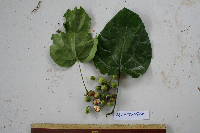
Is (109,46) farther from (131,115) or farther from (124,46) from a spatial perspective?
(131,115)

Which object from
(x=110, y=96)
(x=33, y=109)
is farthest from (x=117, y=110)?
(x=33, y=109)

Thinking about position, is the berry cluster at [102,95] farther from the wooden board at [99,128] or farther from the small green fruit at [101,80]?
the wooden board at [99,128]

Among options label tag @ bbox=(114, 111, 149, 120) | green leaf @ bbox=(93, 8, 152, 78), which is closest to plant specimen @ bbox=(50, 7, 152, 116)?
green leaf @ bbox=(93, 8, 152, 78)

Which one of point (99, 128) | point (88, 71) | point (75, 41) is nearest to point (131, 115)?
point (99, 128)

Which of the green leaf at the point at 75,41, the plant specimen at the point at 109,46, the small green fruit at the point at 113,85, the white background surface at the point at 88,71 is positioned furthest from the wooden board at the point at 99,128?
the green leaf at the point at 75,41

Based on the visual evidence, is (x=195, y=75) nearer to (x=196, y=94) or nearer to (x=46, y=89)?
(x=196, y=94)

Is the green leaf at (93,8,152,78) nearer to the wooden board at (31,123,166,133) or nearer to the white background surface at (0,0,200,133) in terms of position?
the white background surface at (0,0,200,133)
